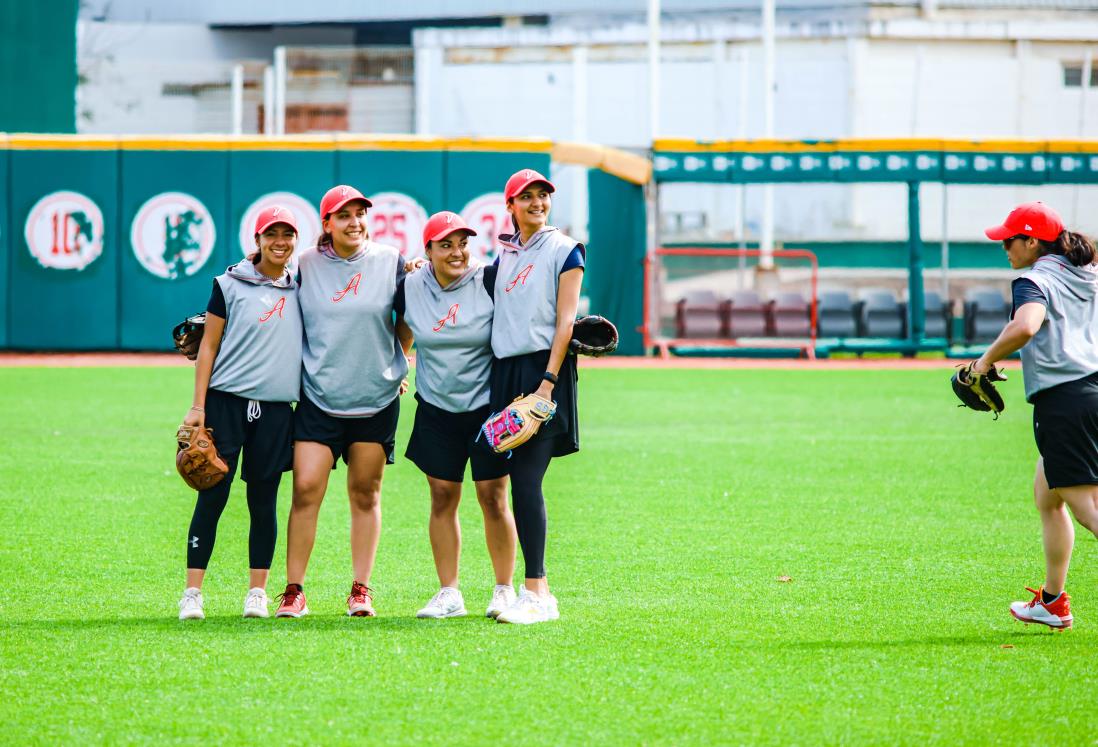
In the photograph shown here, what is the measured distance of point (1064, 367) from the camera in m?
5.61

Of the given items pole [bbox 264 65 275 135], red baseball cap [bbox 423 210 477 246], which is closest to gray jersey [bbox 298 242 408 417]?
red baseball cap [bbox 423 210 477 246]

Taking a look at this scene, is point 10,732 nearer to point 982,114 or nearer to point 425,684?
point 425,684

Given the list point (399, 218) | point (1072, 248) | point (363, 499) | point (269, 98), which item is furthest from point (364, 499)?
point (269, 98)

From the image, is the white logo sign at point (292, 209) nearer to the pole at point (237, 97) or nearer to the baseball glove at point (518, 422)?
the baseball glove at point (518, 422)

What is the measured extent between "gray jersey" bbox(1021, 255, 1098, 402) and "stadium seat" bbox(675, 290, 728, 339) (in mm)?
17600

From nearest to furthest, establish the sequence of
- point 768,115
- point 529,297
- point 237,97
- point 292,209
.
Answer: point 529,297, point 292,209, point 768,115, point 237,97

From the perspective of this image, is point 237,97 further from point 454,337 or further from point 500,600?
point 500,600

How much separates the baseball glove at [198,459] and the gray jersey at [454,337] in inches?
36.9

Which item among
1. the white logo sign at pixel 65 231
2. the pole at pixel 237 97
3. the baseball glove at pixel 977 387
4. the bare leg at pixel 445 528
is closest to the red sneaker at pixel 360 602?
the bare leg at pixel 445 528

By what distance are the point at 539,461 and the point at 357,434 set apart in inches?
32.8

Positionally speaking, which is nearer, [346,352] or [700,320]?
[346,352]

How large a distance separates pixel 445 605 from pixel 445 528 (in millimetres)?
333

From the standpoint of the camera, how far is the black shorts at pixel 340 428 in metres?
6.00

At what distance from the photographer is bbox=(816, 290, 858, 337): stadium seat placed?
24000mm
